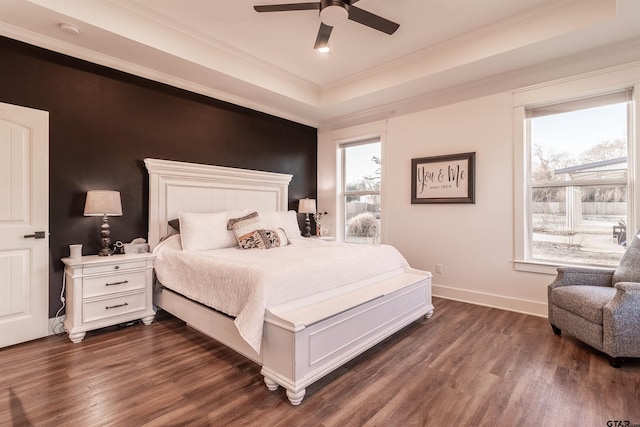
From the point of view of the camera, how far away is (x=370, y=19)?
97.2 inches

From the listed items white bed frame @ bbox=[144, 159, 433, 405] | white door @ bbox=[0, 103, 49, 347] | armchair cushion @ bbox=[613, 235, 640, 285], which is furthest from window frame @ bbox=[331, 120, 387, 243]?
white door @ bbox=[0, 103, 49, 347]

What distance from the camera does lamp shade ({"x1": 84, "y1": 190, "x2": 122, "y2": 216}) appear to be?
273 cm

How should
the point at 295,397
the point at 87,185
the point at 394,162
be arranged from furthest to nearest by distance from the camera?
the point at 394,162 → the point at 87,185 → the point at 295,397

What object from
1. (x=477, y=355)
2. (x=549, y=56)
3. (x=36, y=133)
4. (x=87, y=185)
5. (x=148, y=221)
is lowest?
(x=477, y=355)

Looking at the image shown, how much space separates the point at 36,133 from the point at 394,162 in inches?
158

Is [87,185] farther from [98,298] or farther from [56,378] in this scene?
[56,378]

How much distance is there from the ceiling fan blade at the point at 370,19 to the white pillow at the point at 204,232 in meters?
2.38

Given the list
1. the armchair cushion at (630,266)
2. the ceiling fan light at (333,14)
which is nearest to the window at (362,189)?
the ceiling fan light at (333,14)

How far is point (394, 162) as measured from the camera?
14.6 feet

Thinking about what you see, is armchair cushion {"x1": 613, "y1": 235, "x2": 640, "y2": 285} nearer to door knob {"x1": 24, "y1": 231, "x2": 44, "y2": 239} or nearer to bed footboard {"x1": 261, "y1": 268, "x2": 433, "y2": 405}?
bed footboard {"x1": 261, "y1": 268, "x2": 433, "y2": 405}

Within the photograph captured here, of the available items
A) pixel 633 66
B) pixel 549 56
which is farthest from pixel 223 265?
pixel 633 66

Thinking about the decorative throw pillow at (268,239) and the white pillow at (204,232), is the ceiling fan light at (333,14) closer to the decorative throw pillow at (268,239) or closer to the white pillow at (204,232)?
the decorative throw pillow at (268,239)

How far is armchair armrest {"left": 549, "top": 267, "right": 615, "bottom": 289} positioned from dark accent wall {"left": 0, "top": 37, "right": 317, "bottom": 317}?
3.87 m

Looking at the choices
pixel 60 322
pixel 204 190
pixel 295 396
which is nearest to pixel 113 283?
pixel 60 322
